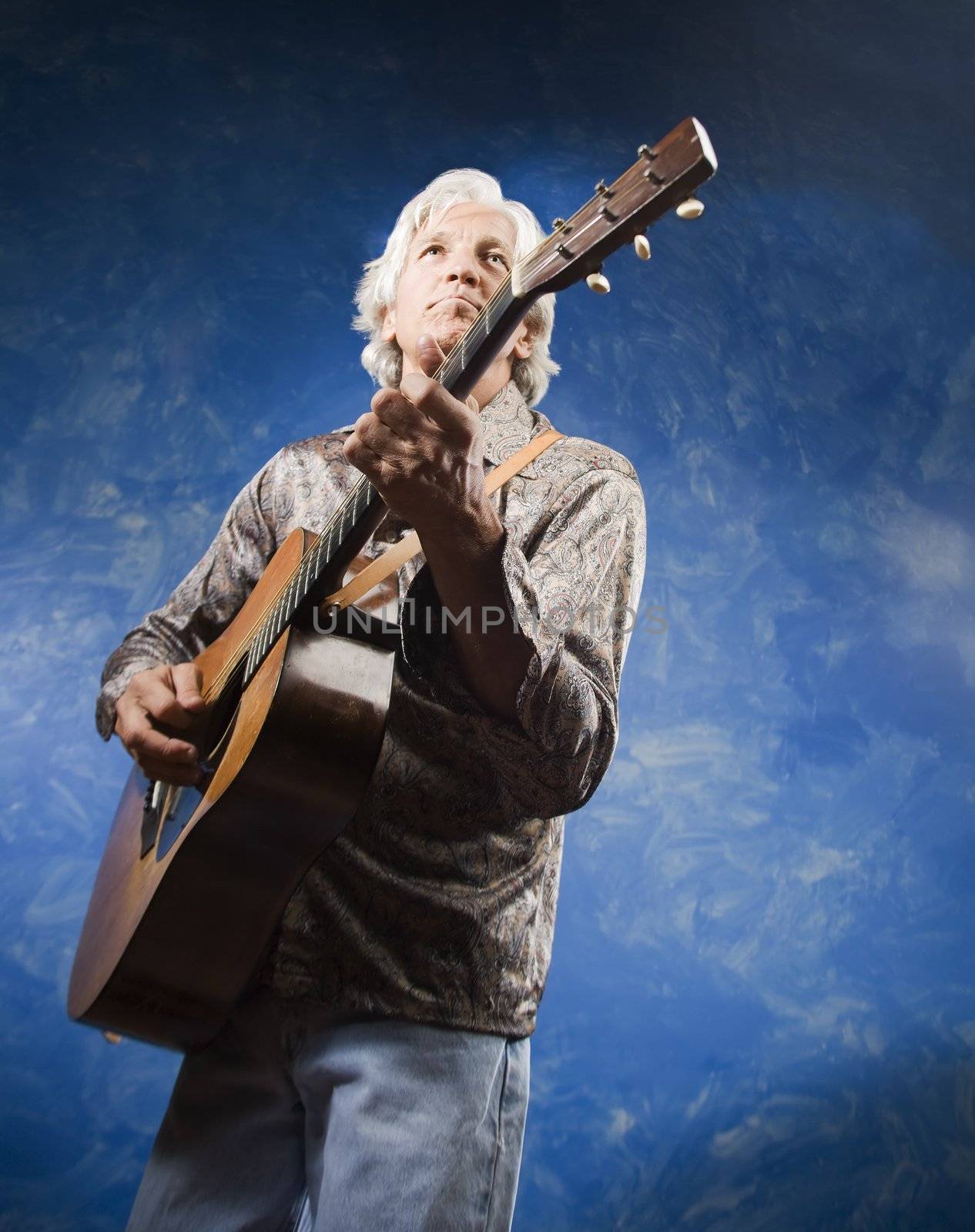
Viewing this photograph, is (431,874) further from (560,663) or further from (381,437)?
(381,437)

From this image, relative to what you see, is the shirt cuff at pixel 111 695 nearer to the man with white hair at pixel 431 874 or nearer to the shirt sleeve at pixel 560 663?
the man with white hair at pixel 431 874

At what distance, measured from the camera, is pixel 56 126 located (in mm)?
2283

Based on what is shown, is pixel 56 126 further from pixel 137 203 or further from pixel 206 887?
pixel 206 887

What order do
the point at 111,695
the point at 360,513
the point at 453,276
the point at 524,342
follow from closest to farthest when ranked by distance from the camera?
the point at 360,513 < the point at 111,695 < the point at 453,276 < the point at 524,342

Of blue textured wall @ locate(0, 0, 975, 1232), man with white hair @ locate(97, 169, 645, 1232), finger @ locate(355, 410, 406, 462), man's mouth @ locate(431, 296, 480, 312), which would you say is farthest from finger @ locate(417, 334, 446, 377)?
blue textured wall @ locate(0, 0, 975, 1232)

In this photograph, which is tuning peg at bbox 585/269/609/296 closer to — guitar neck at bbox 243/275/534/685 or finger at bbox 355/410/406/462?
guitar neck at bbox 243/275/534/685

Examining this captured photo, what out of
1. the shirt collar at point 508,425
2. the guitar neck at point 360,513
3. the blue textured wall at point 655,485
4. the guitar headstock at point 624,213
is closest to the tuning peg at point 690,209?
the guitar headstock at point 624,213

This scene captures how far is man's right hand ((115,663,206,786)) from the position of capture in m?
1.08

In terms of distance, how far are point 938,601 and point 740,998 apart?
986 mm

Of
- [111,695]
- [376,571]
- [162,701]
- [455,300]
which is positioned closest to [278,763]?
[376,571]

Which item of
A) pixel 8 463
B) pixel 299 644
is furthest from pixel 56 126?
pixel 299 644

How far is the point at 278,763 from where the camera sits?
908mm

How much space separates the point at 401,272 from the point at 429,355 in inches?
23.6

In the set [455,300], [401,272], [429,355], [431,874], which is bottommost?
[431,874]
